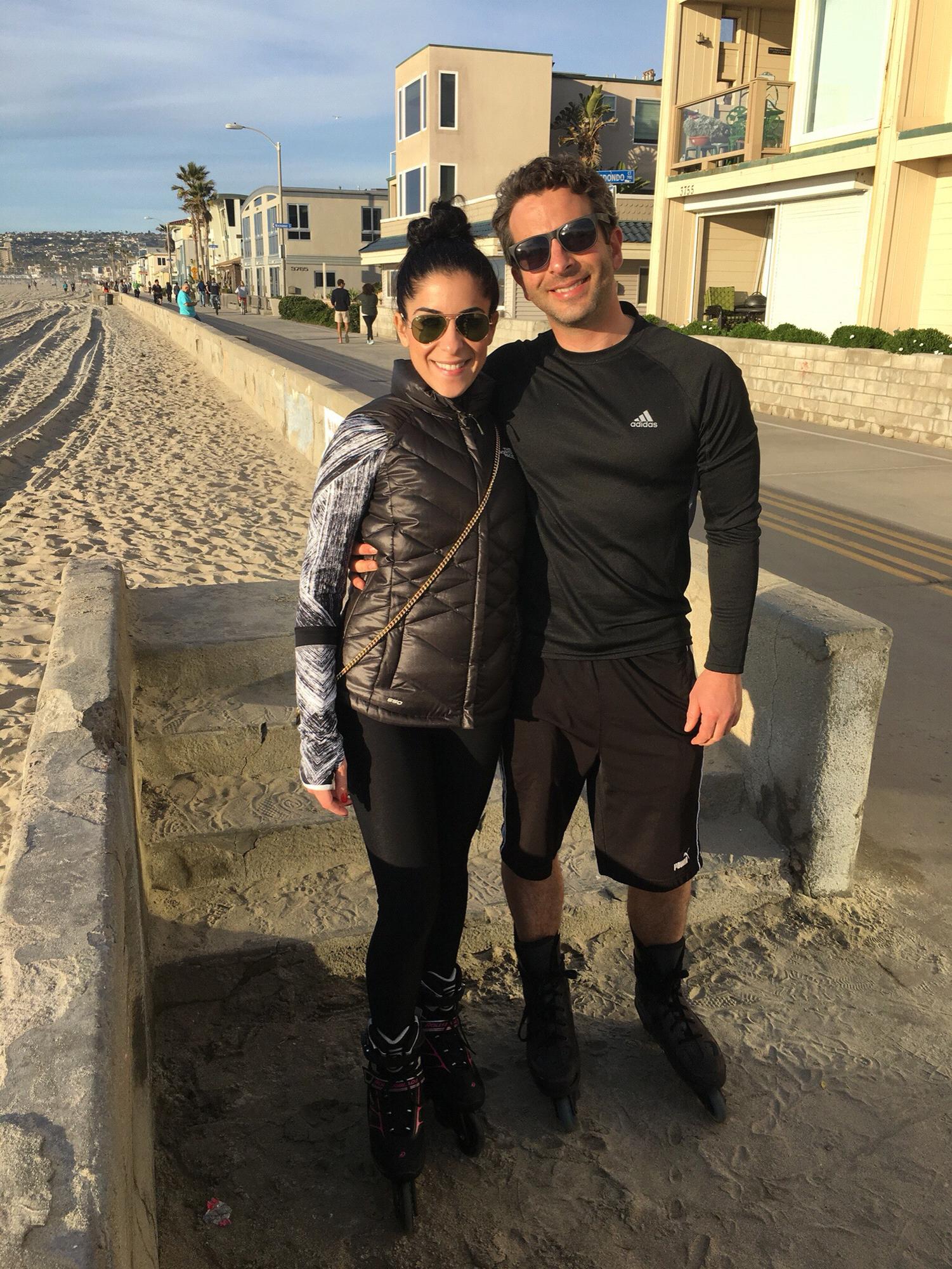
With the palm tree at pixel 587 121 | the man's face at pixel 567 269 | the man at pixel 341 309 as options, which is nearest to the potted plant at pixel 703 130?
the man at pixel 341 309

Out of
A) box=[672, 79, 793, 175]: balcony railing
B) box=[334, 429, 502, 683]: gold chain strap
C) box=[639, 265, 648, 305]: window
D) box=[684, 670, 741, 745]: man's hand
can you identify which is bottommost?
box=[684, 670, 741, 745]: man's hand

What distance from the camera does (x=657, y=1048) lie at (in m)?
2.77

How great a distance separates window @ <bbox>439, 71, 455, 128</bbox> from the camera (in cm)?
3859

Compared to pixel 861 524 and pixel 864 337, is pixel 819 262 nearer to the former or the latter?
pixel 864 337

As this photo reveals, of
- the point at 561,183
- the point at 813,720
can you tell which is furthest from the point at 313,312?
the point at 561,183

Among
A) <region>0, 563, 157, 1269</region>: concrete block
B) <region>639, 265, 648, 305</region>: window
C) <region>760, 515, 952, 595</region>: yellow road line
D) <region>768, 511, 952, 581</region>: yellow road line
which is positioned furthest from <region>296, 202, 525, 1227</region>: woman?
<region>639, 265, 648, 305</region>: window

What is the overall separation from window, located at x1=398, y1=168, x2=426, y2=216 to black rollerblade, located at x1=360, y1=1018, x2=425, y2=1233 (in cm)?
4142

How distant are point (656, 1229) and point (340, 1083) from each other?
890 mm

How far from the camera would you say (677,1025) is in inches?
103

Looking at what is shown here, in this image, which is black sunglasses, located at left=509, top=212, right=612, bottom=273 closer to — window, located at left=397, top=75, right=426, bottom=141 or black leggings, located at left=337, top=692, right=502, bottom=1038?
black leggings, located at left=337, top=692, right=502, bottom=1038

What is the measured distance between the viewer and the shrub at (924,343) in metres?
13.4

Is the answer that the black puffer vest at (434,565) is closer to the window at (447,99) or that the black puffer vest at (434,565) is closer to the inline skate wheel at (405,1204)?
the inline skate wheel at (405,1204)

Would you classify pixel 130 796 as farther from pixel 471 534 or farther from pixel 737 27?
pixel 737 27

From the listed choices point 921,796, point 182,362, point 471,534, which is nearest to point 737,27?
point 182,362
